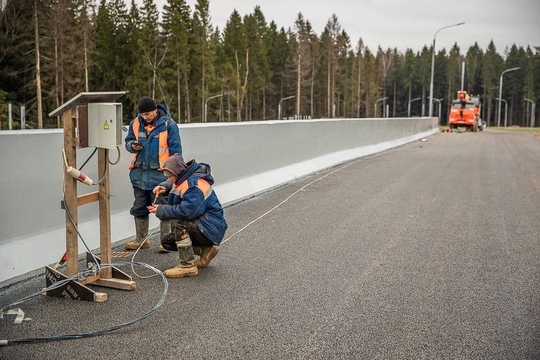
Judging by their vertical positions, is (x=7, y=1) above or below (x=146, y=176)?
above

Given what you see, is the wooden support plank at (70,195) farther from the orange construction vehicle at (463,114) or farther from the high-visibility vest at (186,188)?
the orange construction vehicle at (463,114)

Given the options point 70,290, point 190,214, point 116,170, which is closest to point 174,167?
point 190,214

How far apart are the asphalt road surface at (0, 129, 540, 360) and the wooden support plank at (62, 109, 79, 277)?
16.1 inches

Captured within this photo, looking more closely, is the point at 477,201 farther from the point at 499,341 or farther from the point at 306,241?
the point at 499,341

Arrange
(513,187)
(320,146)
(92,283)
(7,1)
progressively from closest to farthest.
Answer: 1. (92,283)
2. (513,187)
3. (320,146)
4. (7,1)

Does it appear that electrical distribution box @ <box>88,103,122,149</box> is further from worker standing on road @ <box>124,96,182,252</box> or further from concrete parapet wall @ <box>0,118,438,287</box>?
worker standing on road @ <box>124,96,182,252</box>

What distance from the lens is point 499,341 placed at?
4590 millimetres

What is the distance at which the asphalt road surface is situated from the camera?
446 cm

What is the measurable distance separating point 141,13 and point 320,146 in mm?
76608

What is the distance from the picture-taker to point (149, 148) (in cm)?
718

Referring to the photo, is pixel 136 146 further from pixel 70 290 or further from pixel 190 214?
pixel 70 290

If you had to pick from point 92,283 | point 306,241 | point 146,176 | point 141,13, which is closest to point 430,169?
point 306,241


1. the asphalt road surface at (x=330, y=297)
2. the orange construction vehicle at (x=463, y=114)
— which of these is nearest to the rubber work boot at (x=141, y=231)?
the asphalt road surface at (x=330, y=297)

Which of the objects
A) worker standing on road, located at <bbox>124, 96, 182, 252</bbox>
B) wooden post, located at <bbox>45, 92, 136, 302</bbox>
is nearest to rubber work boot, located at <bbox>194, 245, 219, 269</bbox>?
worker standing on road, located at <bbox>124, 96, 182, 252</bbox>
